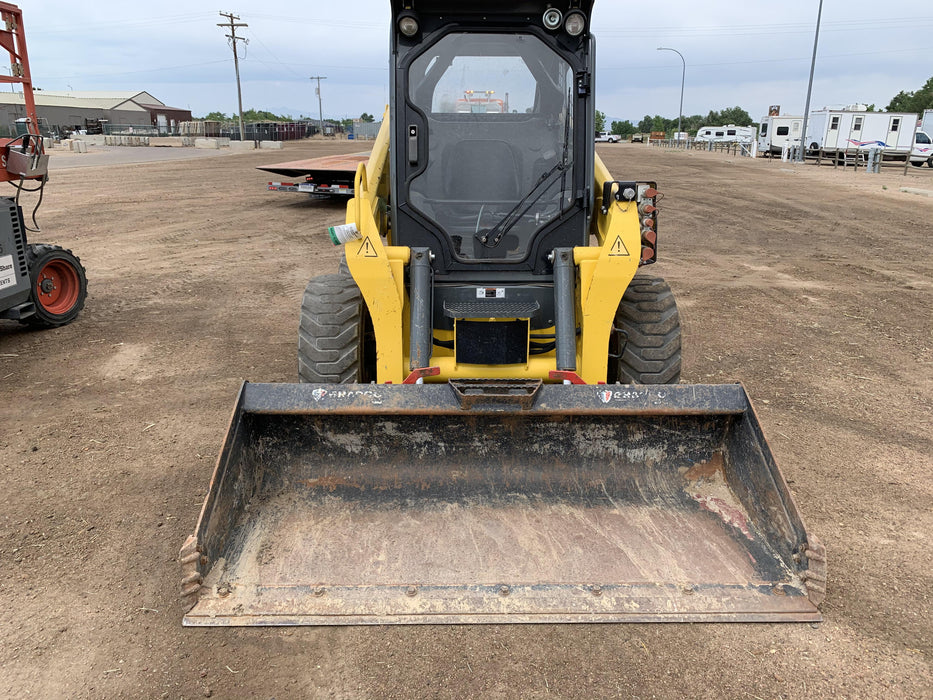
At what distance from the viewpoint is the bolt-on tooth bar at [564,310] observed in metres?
3.66

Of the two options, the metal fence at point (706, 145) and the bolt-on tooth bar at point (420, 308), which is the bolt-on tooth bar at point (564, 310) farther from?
the metal fence at point (706, 145)

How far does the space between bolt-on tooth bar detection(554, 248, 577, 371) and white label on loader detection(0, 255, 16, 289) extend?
503 centimetres

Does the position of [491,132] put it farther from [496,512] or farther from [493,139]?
[496,512]

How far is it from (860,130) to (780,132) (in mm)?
4714

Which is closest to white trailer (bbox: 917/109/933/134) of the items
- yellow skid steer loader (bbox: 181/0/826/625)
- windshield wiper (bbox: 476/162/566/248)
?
yellow skid steer loader (bbox: 181/0/826/625)

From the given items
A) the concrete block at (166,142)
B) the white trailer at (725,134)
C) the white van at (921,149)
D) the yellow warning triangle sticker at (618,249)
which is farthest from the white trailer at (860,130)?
the concrete block at (166,142)

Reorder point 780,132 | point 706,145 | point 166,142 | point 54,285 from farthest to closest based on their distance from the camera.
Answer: point 706,145 < point 166,142 < point 780,132 < point 54,285

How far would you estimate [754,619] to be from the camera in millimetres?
2543

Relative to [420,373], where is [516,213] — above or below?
above

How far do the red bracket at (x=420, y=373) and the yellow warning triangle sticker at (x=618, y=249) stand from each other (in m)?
1.11

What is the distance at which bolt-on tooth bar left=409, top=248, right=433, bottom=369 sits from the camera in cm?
365

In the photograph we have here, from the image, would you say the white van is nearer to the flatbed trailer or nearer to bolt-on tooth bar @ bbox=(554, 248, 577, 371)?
the flatbed trailer

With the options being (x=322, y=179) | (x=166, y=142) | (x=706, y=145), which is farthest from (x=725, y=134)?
(x=322, y=179)

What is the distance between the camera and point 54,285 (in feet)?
22.5
